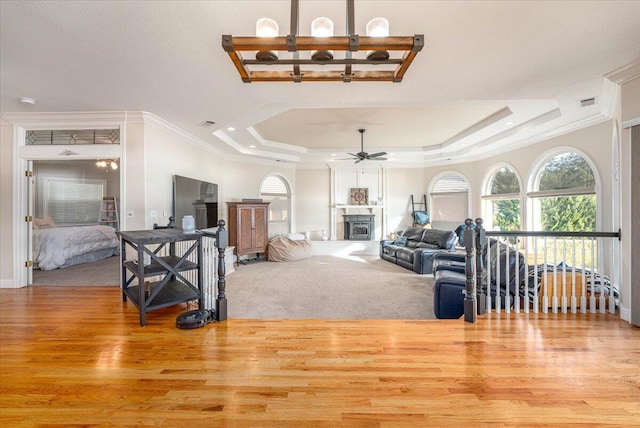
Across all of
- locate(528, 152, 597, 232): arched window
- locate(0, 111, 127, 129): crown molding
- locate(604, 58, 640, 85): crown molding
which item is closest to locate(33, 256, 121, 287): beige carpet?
locate(0, 111, 127, 129): crown molding

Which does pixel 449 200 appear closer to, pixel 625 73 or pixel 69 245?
pixel 625 73

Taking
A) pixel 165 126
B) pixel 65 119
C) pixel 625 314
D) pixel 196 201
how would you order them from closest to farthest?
pixel 625 314, pixel 65 119, pixel 165 126, pixel 196 201

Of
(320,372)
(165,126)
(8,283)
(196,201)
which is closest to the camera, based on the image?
(320,372)

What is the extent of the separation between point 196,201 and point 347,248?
4.38m

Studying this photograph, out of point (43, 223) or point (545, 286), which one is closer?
point (545, 286)

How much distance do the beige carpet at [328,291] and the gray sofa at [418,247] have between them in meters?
0.21

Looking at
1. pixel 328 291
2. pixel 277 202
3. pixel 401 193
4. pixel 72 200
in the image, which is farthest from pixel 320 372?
pixel 72 200

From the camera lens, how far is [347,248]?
7859 mm

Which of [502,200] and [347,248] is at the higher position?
[502,200]

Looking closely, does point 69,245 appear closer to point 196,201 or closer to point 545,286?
point 196,201

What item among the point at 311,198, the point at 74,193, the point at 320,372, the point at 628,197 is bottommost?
the point at 320,372

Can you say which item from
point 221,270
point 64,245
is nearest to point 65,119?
point 64,245

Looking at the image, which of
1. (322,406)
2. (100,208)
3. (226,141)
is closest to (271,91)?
(226,141)

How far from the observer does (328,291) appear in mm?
4305
